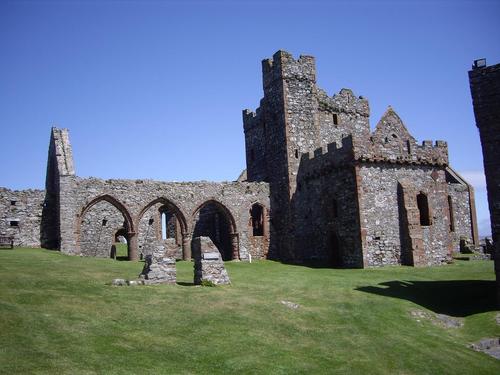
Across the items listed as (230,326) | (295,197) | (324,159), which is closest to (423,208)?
(324,159)

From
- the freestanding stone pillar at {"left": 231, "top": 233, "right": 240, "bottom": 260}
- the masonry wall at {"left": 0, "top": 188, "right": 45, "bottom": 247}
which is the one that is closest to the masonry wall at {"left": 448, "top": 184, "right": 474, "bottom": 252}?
the freestanding stone pillar at {"left": 231, "top": 233, "right": 240, "bottom": 260}

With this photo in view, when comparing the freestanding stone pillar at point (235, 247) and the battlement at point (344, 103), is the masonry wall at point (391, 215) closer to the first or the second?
the battlement at point (344, 103)

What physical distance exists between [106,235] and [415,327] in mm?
30960

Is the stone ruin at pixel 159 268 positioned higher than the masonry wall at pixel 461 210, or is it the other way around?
the masonry wall at pixel 461 210

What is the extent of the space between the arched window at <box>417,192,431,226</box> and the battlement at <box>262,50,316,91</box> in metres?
12.3

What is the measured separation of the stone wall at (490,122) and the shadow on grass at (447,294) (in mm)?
2996

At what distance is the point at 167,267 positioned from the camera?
68.1 ft

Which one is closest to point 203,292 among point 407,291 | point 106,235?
point 407,291

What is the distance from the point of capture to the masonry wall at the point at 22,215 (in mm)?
32781

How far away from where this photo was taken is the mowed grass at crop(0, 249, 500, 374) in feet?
39.7

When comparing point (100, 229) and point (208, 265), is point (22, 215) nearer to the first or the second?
point (100, 229)

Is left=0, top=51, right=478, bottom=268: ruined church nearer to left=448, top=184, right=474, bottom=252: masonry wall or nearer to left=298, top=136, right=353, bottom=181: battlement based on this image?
left=298, top=136, right=353, bottom=181: battlement

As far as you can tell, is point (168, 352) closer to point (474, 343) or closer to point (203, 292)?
point (203, 292)

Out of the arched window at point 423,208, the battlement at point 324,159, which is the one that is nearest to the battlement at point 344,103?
the battlement at point 324,159
